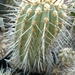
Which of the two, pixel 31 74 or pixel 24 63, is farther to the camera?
pixel 31 74

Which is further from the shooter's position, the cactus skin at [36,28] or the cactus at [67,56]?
the cactus at [67,56]

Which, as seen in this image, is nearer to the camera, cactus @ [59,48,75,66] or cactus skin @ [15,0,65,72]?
cactus skin @ [15,0,65,72]

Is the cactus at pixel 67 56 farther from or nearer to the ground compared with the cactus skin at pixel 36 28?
nearer to the ground

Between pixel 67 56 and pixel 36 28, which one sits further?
pixel 67 56

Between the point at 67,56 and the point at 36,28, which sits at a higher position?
the point at 36,28

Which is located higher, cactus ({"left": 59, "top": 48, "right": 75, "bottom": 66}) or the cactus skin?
the cactus skin

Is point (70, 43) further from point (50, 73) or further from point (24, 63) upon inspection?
point (24, 63)

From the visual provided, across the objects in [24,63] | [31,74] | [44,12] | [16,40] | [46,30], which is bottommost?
[31,74]

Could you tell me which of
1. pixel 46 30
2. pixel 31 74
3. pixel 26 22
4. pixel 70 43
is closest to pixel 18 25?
pixel 26 22
